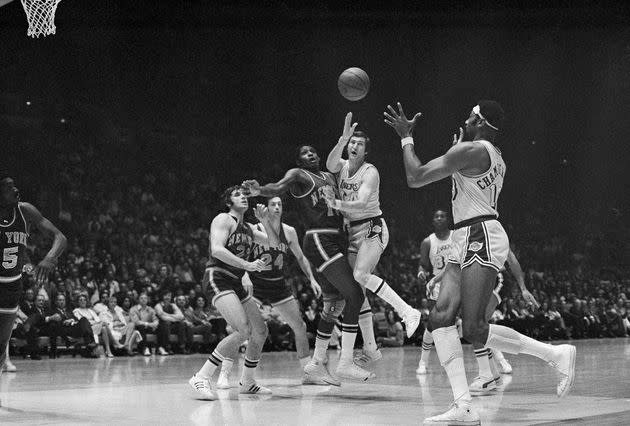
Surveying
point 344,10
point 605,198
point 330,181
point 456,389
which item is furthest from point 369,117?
point 456,389

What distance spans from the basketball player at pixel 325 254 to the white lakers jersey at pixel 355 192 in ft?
0.42

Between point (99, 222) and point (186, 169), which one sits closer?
point (99, 222)

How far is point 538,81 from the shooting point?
25312 mm

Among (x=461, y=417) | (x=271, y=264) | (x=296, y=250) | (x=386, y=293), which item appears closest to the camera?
(x=461, y=417)

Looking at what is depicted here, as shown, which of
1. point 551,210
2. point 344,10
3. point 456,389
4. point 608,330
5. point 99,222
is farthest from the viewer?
point 551,210

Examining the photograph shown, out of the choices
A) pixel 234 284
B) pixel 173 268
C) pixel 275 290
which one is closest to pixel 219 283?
pixel 234 284

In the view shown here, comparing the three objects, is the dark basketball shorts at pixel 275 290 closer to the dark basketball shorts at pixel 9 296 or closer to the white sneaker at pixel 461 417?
the dark basketball shorts at pixel 9 296

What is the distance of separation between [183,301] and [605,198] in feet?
67.0

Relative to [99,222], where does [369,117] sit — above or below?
above

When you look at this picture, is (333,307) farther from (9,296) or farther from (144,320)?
(144,320)

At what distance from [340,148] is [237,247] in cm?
131

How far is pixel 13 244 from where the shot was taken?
725 centimetres

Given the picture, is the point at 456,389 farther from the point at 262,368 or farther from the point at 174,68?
the point at 174,68

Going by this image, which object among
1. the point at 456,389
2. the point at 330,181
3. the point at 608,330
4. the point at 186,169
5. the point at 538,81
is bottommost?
the point at 608,330
